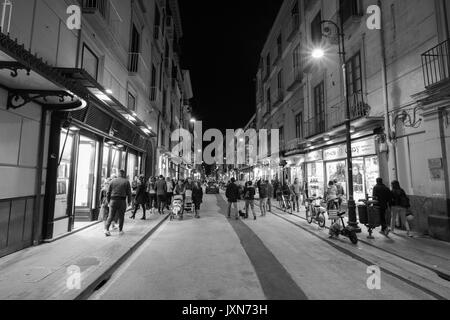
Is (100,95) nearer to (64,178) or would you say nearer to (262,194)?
(64,178)

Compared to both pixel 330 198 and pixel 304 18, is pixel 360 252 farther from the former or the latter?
pixel 304 18

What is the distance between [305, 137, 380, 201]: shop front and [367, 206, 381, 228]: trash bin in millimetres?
4091

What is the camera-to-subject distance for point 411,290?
4.43m

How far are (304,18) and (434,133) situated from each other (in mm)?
14898

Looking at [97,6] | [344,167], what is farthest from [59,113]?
[344,167]

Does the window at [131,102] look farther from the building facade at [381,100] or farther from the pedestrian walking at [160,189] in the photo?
the building facade at [381,100]

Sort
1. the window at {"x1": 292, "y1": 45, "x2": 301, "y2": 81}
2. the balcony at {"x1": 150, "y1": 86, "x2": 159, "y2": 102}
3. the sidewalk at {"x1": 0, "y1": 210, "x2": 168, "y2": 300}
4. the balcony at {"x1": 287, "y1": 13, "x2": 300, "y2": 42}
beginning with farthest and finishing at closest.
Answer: the balcony at {"x1": 287, "y1": 13, "x2": 300, "y2": 42}, the balcony at {"x1": 150, "y1": 86, "x2": 159, "y2": 102}, the window at {"x1": 292, "y1": 45, "x2": 301, "y2": 81}, the sidewalk at {"x1": 0, "y1": 210, "x2": 168, "y2": 300}

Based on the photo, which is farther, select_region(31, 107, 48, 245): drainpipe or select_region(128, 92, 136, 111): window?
select_region(128, 92, 136, 111): window

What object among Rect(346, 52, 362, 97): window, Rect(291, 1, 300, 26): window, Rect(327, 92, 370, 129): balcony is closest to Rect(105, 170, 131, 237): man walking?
Rect(327, 92, 370, 129): balcony

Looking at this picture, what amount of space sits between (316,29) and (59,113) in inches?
648

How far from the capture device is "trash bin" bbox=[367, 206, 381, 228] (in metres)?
7.73

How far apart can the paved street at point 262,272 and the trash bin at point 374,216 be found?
0.76 m

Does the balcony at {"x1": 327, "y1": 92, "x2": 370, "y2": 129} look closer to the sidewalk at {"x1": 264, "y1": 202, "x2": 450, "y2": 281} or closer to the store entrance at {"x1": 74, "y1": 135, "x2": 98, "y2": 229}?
the sidewalk at {"x1": 264, "y1": 202, "x2": 450, "y2": 281}

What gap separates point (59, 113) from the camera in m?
7.52
